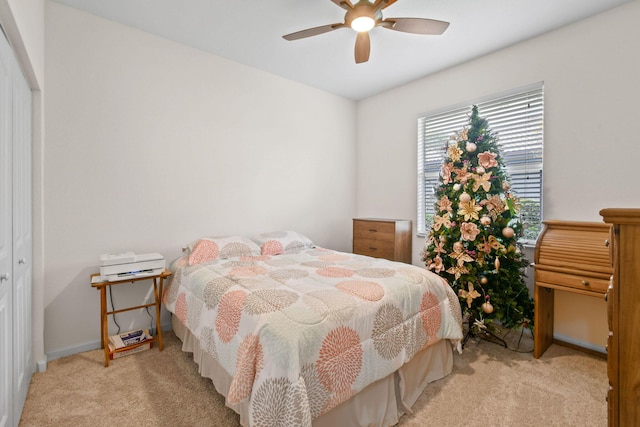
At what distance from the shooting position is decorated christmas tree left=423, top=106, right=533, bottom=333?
2598 millimetres

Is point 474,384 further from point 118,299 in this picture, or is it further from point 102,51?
point 102,51

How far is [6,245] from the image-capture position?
1.49 meters

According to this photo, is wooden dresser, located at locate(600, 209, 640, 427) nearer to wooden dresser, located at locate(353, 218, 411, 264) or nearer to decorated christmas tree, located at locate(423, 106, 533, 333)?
decorated christmas tree, located at locate(423, 106, 533, 333)

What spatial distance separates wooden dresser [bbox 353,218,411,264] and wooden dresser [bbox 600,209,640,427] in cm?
268

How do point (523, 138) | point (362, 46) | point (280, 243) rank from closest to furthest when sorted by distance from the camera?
point (362, 46) < point (523, 138) < point (280, 243)

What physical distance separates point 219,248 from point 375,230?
188 centimetres

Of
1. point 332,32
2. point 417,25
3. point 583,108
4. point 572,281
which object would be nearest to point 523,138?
point 583,108

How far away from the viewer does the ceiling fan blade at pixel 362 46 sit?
232cm

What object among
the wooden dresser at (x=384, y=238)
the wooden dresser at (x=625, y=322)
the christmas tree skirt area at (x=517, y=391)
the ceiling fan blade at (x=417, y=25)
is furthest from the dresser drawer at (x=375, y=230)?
the wooden dresser at (x=625, y=322)

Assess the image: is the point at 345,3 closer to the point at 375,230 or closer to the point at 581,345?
the point at 375,230

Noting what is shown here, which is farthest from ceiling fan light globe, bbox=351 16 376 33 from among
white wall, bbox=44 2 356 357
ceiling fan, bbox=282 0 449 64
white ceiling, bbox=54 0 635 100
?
white wall, bbox=44 2 356 357

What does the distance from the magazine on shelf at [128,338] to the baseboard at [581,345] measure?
11.7 feet

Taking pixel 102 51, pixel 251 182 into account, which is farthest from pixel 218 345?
pixel 102 51

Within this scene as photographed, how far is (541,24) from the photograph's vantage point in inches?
102
